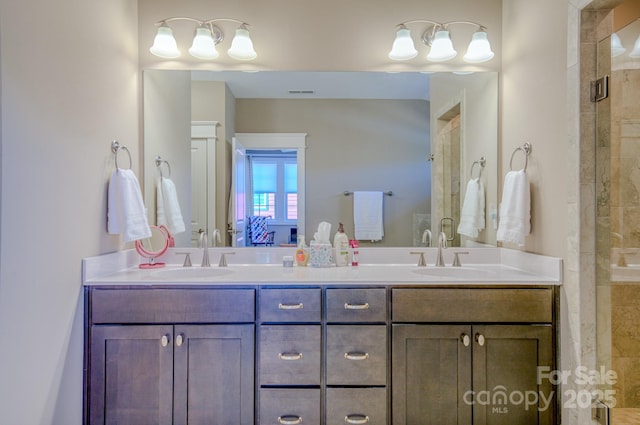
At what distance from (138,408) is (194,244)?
2.95 feet

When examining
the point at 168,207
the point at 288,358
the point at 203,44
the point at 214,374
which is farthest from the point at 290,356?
the point at 203,44

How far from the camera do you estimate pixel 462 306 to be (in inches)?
64.2

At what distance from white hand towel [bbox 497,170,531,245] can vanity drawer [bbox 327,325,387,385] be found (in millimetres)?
859

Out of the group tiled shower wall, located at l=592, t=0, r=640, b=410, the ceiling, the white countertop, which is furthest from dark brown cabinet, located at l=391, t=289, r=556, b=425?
the ceiling

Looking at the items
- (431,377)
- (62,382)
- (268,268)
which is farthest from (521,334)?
(62,382)

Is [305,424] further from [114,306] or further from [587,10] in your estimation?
[587,10]

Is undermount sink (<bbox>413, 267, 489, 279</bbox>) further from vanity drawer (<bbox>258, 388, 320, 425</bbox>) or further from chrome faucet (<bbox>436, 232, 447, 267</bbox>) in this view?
vanity drawer (<bbox>258, 388, 320, 425</bbox>)

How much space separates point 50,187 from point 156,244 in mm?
770

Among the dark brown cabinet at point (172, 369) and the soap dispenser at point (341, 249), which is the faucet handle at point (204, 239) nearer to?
the dark brown cabinet at point (172, 369)

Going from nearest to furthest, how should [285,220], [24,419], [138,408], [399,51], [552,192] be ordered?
1. [24,419]
2. [138,408]
3. [552,192]
4. [399,51]
5. [285,220]

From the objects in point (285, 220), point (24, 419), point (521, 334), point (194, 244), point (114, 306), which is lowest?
point (24, 419)

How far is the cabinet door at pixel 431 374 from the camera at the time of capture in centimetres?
161

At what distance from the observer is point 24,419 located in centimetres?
132

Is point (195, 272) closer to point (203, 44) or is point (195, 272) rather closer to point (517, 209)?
point (203, 44)
